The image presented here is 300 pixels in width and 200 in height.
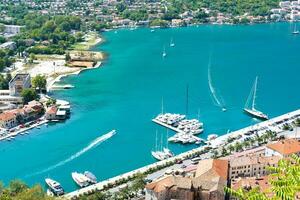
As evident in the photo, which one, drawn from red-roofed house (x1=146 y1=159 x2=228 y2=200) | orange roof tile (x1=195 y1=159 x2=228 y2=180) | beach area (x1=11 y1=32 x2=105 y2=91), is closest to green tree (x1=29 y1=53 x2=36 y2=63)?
beach area (x1=11 y1=32 x2=105 y2=91)

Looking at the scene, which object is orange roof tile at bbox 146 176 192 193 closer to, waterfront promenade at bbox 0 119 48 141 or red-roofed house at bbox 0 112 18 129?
waterfront promenade at bbox 0 119 48 141

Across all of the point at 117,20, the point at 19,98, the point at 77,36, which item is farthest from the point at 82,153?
the point at 117,20

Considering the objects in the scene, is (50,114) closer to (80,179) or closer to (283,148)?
(80,179)

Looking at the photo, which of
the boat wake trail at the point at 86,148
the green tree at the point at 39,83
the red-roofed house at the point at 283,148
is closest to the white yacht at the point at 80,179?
the boat wake trail at the point at 86,148

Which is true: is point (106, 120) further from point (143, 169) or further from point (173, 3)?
point (173, 3)

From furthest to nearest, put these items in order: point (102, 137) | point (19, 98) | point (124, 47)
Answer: point (124, 47) → point (19, 98) → point (102, 137)

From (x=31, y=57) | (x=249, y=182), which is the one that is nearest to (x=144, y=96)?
(x=31, y=57)
